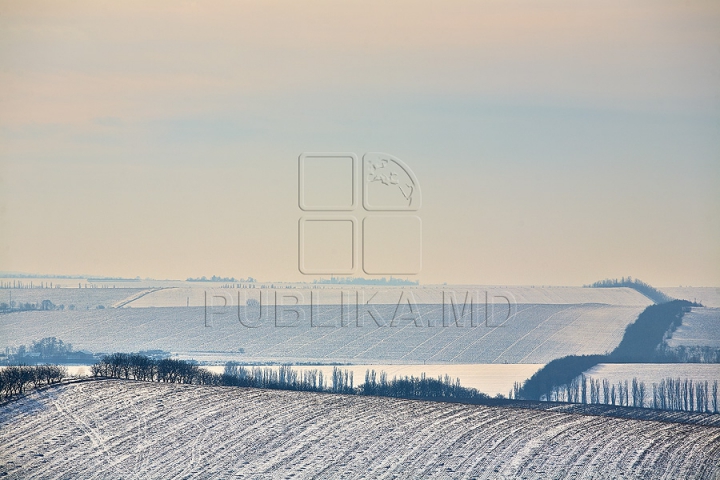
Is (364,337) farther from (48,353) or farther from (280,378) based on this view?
(48,353)

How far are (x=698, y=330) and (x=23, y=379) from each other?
159531mm

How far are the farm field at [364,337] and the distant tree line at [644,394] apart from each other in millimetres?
35927

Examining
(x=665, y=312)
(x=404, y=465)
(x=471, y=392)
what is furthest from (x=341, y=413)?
(x=665, y=312)

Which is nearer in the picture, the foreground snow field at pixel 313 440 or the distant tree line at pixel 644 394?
the foreground snow field at pixel 313 440

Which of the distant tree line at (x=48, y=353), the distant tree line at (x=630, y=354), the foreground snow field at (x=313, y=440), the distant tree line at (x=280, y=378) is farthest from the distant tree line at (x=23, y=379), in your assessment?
the distant tree line at (x=48, y=353)

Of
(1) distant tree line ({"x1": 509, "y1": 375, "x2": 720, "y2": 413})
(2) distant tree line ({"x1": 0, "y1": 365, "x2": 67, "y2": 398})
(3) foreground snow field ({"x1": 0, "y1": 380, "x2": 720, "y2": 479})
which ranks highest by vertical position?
(2) distant tree line ({"x1": 0, "y1": 365, "x2": 67, "y2": 398})

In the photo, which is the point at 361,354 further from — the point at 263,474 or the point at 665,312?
the point at 263,474

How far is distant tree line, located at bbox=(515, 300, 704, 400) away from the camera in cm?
13418

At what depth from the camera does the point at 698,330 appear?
610ft

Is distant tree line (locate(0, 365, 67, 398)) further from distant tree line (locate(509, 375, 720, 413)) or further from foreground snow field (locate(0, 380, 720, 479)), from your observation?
distant tree line (locate(509, 375, 720, 413))

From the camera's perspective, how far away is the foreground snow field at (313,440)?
40.4 meters

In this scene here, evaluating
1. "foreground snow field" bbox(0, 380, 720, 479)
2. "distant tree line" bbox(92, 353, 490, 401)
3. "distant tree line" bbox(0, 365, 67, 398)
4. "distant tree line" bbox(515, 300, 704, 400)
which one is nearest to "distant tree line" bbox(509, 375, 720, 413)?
"distant tree line" bbox(515, 300, 704, 400)

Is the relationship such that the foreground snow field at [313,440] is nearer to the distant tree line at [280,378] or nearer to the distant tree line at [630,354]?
the distant tree line at [280,378]

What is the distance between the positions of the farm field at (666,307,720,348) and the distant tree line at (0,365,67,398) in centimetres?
14251
